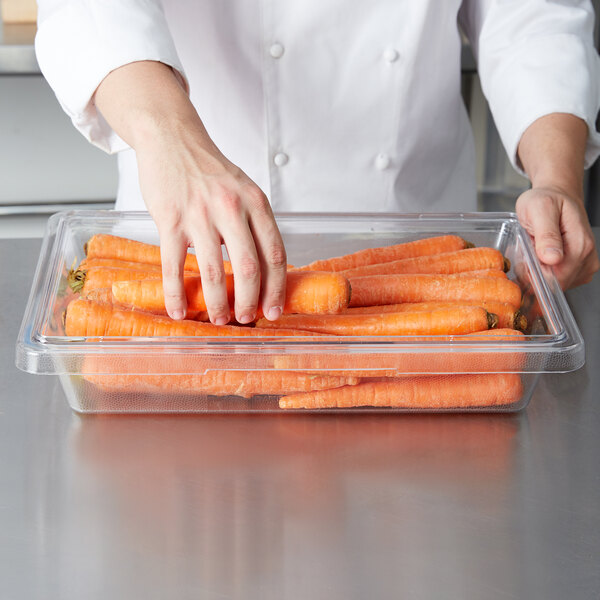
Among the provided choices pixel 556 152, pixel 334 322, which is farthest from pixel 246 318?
pixel 556 152

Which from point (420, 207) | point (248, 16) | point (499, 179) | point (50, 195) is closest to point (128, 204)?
point (248, 16)

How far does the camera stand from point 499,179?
301cm

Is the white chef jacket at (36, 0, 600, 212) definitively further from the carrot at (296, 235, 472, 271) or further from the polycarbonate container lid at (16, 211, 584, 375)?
the polycarbonate container lid at (16, 211, 584, 375)

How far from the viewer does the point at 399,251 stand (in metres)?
1.19

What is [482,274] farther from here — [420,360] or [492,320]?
[420,360]

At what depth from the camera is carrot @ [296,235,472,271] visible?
118 cm

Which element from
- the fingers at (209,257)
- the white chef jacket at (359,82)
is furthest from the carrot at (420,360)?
the white chef jacket at (359,82)

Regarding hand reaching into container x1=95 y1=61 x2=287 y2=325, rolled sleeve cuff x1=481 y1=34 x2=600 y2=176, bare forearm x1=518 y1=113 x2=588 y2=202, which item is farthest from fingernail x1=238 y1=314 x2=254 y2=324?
rolled sleeve cuff x1=481 y1=34 x2=600 y2=176

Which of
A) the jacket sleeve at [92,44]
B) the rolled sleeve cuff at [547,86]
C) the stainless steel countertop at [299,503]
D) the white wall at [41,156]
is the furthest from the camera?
the white wall at [41,156]

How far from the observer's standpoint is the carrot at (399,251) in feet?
3.86

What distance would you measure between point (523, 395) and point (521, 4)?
2.77 ft

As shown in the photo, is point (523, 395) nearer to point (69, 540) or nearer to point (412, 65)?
point (69, 540)

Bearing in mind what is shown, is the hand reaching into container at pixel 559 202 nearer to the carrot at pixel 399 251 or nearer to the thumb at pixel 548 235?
the thumb at pixel 548 235

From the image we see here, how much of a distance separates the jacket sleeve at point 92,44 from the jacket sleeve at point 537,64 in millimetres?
629
